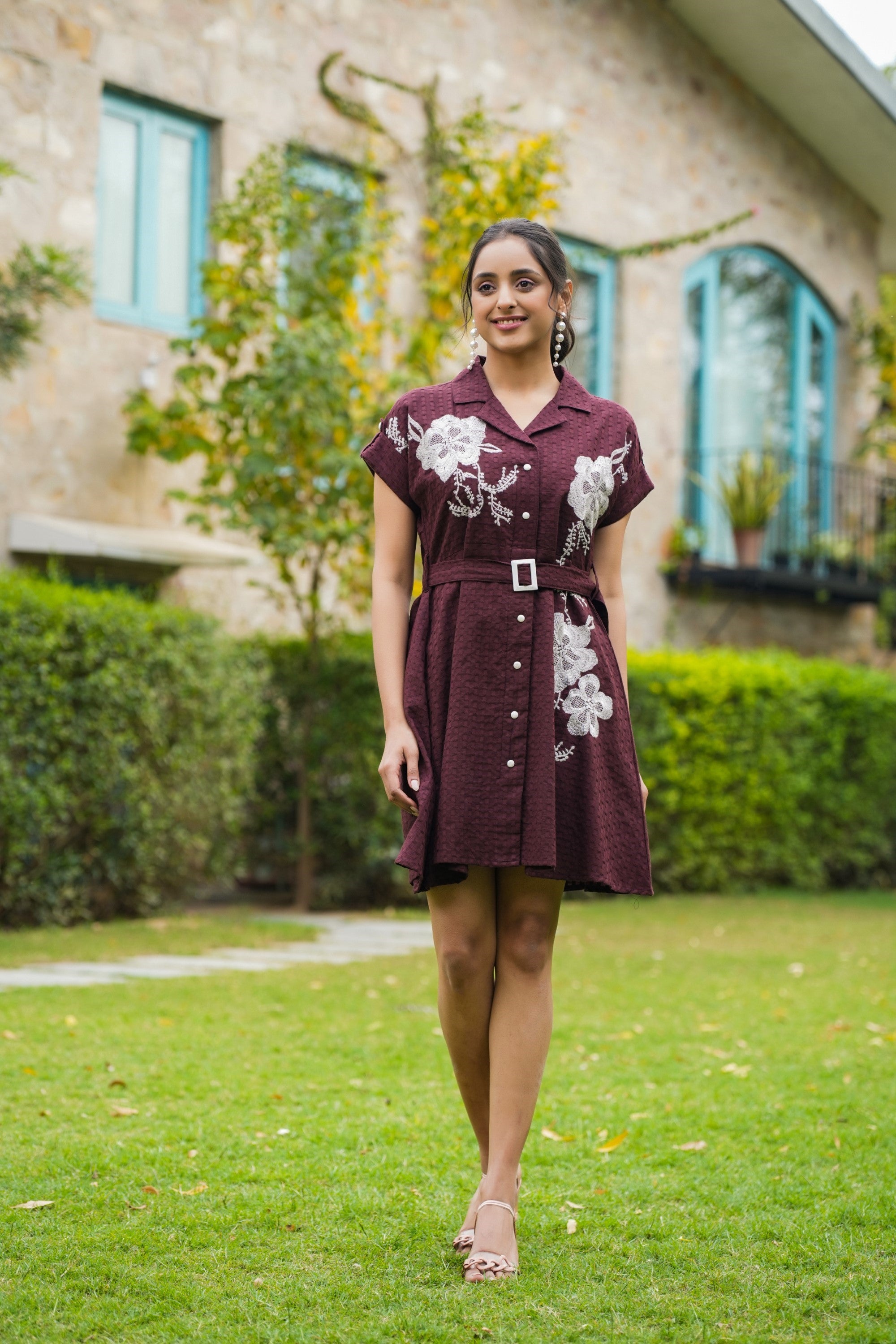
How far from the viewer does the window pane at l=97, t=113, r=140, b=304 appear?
9156 millimetres

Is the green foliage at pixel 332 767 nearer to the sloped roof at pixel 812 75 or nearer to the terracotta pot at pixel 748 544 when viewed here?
the terracotta pot at pixel 748 544

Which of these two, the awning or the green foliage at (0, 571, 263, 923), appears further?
the awning

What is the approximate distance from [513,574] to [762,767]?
822cm

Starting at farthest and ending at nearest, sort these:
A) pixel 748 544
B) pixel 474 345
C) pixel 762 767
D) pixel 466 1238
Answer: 1. pixel 748 544
2. pixel 762 767
3. pixel 474 345
4. pixel 466 1238

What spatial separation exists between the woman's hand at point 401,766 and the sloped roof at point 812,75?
38.0ft

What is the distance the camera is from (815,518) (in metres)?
14.7

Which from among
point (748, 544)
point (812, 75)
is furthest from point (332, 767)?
point (812, 75)

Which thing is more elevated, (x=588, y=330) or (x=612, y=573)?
(x=588, y=330)

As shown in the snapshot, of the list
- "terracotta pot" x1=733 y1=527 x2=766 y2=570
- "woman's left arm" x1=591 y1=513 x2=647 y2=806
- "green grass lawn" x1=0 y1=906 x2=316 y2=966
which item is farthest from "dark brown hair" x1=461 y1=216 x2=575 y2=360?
"terracotta pot" x1=733 y1=527 x2=766 y2=570

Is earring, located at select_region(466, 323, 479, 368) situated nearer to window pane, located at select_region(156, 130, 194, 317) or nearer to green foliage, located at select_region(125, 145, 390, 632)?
green foliage, located at select_region(125, 145, 390, 632)

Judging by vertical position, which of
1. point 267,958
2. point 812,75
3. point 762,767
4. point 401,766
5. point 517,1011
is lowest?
point 267,958

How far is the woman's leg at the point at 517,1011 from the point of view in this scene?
9.10ft

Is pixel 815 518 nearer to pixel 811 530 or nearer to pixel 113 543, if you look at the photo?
pixel 811 530

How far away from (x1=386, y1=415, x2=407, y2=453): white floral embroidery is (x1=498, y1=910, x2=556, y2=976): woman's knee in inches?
36.5
